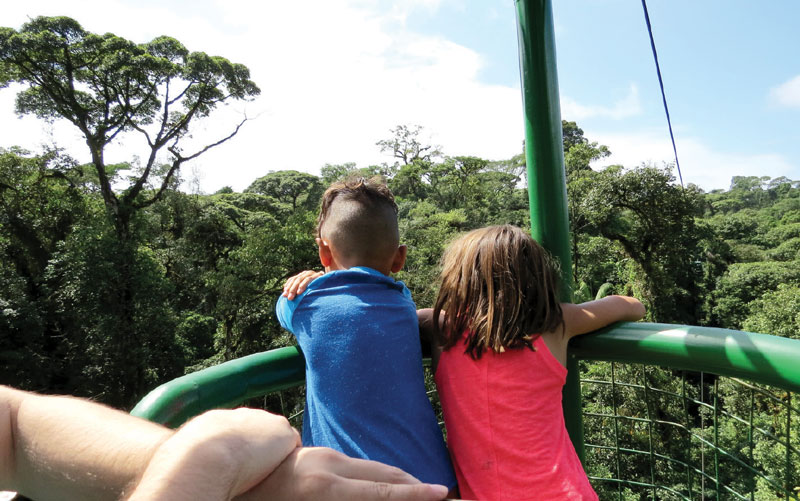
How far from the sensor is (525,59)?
4.30 feet

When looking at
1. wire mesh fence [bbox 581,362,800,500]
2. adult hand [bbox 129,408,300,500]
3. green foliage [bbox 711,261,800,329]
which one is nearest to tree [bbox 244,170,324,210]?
green foliage [bbox 711,261,800,329]

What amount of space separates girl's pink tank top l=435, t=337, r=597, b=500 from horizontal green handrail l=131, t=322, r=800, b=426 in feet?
0.57

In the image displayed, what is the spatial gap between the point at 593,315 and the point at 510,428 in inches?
14.1

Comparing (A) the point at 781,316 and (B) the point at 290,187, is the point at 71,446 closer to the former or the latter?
(A) the point at 781,316

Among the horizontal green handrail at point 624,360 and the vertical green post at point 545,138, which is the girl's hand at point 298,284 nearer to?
the horizontal green handrail at point 624,360

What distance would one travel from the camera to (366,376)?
101 centimetres

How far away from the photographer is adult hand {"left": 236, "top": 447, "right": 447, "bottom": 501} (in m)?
0.44

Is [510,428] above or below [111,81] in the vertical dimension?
below

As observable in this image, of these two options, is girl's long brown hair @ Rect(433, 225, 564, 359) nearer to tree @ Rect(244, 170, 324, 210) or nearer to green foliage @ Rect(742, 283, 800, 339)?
green foliage @ Rect(742, 283, 800, 339)

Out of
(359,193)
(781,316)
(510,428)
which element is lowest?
(781,316)

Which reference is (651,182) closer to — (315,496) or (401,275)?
(401,275)

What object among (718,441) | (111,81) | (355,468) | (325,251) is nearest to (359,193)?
(325,251)

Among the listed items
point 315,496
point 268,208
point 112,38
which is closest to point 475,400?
point 315,496

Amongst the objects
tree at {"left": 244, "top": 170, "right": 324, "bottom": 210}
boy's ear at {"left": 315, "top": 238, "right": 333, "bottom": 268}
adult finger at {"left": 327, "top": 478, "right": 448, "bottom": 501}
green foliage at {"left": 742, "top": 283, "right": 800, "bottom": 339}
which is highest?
tree at {"left": 244, "top": 170, "right": 324, "bottom": 210}
